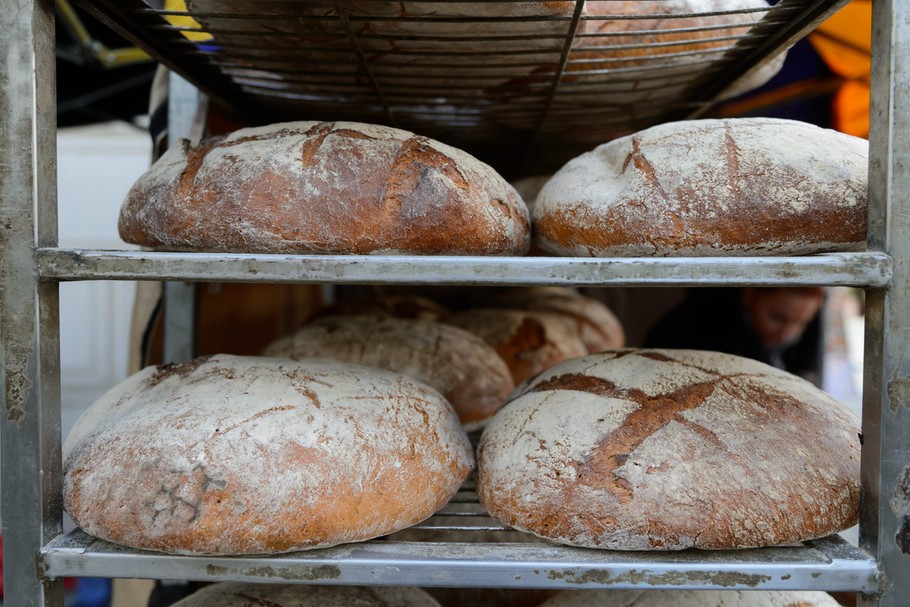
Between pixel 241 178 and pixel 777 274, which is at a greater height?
pixel 241 178

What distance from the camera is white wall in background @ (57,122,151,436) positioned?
351 cm

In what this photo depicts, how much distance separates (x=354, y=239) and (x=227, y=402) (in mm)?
289

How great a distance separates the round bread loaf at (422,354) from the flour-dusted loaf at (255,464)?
1.15 feet

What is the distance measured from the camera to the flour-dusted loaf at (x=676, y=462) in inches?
32.8

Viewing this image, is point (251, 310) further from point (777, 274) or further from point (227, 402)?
point (777, 274)

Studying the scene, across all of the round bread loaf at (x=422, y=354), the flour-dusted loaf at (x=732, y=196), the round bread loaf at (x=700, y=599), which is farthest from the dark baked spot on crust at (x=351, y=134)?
the round bread loaf at (x=700, y=599)

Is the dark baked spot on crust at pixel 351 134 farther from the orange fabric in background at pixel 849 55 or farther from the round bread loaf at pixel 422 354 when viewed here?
the orange fabric in background at pixel 849 55

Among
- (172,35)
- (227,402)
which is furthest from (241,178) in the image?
(172,35)

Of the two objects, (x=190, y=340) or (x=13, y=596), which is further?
(x=190, y=340)

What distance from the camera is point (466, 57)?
123 cm

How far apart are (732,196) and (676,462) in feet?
1.20

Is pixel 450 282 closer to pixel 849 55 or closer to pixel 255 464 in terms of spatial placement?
pixel 255 464

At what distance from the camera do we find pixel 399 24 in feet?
3.52

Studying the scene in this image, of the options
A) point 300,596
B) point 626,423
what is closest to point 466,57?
point 626,423
